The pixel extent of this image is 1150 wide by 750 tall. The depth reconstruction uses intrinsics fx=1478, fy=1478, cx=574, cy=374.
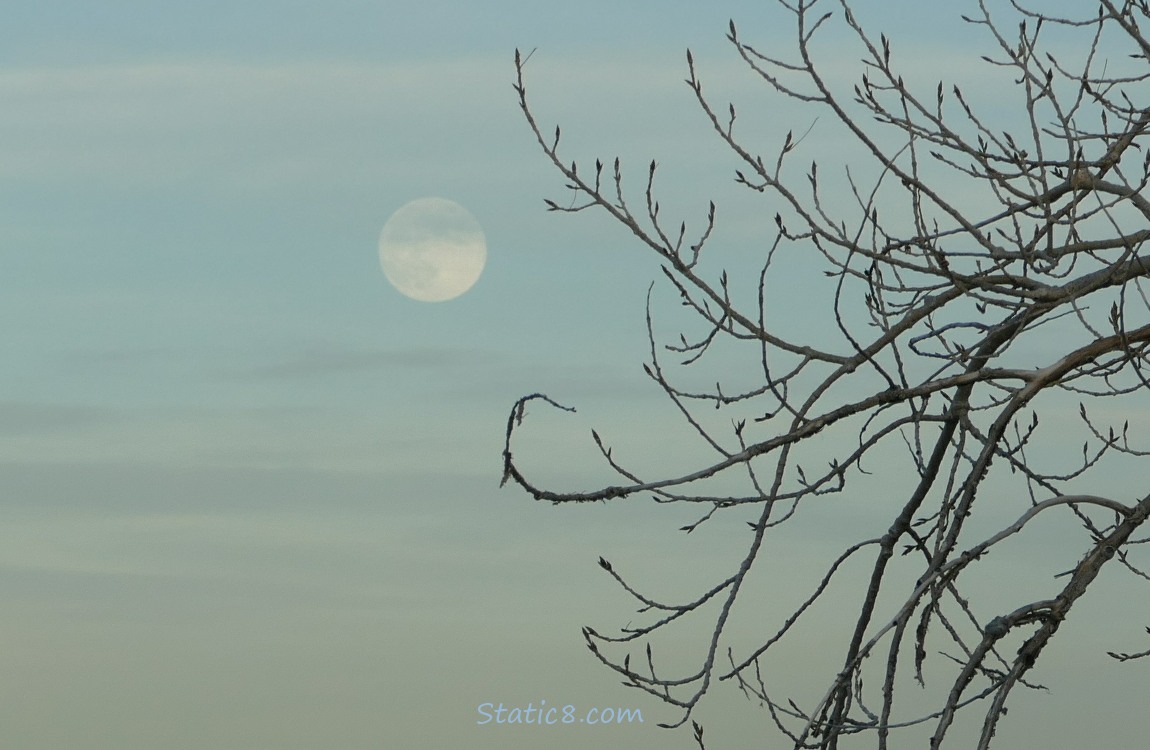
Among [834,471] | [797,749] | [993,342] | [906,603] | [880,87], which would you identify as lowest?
[797,749]

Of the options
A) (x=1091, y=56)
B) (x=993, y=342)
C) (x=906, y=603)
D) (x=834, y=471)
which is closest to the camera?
(x=906, y=603)

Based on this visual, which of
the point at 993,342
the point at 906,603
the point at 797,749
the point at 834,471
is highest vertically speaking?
the point at 993,342

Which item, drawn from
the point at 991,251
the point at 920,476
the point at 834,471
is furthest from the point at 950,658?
the point at 991,251

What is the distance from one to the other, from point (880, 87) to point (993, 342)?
1249 millimetres

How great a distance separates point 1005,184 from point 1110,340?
758mm

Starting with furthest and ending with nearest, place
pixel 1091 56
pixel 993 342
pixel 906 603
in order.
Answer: pixel 1091 56, pixel 993 342, pixel 906 603

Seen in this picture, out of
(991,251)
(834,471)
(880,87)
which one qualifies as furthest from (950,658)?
(880,87)

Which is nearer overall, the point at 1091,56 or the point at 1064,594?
the point at 1064,594

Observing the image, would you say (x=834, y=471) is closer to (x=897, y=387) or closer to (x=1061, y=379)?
(x=897, y=387)

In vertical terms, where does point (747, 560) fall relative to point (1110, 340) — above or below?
below

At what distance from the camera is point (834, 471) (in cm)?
609

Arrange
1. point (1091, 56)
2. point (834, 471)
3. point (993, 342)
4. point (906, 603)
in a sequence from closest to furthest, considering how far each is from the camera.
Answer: point (906, 603)
point (834, 471)
point (993, 342)
point (1091, 56)

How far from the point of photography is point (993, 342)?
6621 millimetres

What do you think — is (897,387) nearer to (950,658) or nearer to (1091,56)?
(950,658)
